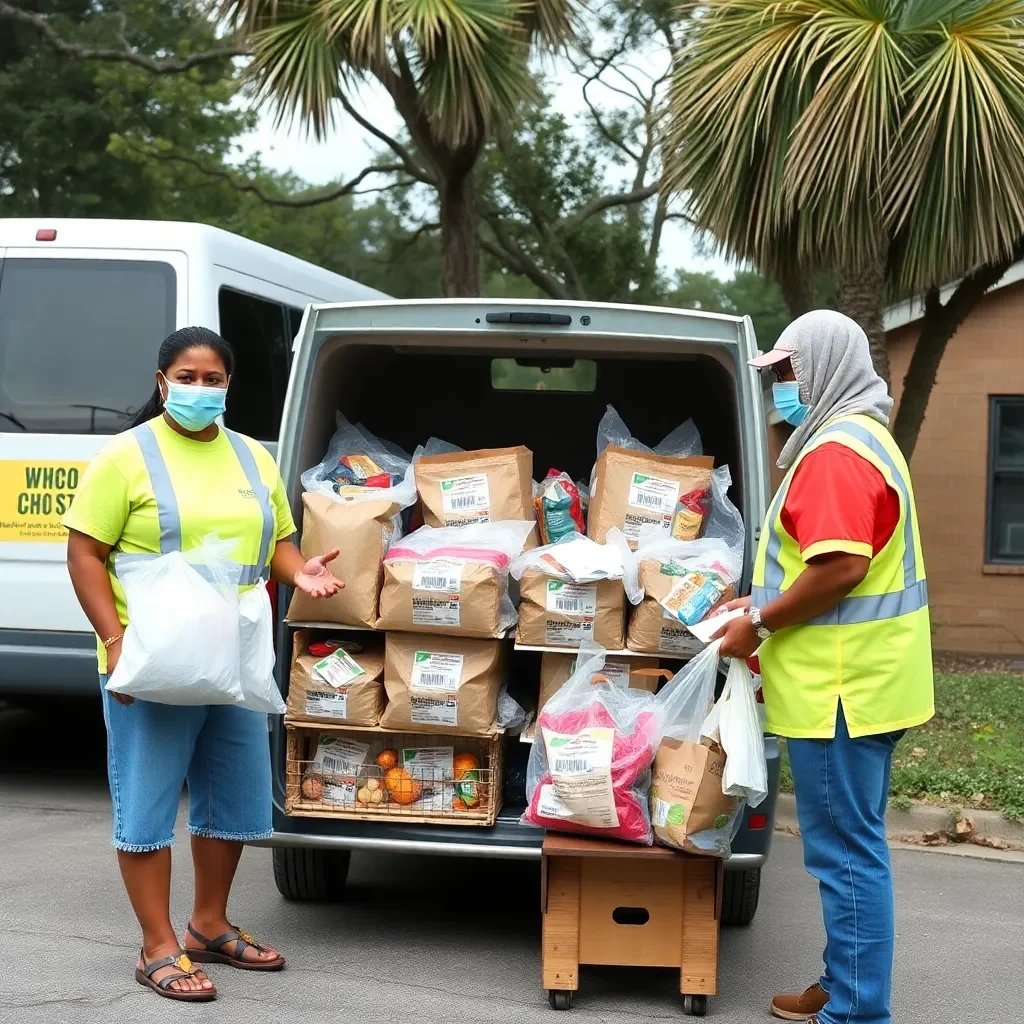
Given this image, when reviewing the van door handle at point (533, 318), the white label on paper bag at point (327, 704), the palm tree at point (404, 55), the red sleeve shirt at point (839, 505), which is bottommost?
the white label on paper bag at point (327, 704)

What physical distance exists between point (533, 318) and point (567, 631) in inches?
36.3

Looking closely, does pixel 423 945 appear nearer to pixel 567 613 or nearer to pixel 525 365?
pixel 567 613

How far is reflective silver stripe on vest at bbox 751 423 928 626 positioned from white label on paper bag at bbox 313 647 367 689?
1.32 meters

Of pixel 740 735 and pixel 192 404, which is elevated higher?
pixel 192 404

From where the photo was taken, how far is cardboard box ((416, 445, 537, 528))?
177 inches

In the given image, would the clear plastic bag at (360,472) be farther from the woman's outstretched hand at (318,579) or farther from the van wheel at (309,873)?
the van wheel at (309,873)

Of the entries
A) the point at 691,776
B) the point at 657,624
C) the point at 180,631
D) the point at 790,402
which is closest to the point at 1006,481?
the point at 657,624

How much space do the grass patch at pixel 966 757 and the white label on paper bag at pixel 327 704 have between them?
229 cm

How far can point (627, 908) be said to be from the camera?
399 centimetres

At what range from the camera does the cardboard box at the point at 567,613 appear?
13.6 ft

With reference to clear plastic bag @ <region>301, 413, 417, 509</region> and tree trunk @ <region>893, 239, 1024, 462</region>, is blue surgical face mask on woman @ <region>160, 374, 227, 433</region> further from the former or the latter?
tree trunk @ <region>893, 239, 1024, 462</region>

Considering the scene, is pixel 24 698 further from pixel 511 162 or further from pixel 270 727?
pixel 511 162

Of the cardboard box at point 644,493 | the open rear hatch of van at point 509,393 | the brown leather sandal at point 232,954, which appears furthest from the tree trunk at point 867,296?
the brown leather sandal at point 232,954

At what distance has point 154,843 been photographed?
3.82 m
